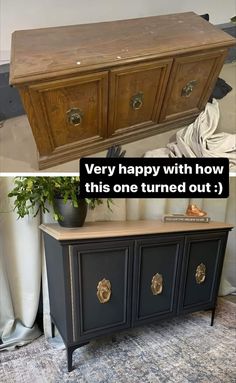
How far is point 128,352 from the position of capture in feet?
4.40

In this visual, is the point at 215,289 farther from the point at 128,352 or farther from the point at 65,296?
the point at 65,296

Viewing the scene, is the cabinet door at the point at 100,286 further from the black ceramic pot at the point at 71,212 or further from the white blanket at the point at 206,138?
the white blanket at the point at 206,138

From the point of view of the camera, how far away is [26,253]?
1.34 metres

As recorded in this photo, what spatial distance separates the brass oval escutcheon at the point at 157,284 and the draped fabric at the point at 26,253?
0.30m

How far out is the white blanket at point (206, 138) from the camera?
27.6 inches

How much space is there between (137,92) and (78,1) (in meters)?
0.20

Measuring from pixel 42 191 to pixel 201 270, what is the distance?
0.84 meters

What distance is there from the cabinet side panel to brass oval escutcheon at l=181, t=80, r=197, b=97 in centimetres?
69

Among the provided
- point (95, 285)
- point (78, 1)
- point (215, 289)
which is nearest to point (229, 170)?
point (78, 1)

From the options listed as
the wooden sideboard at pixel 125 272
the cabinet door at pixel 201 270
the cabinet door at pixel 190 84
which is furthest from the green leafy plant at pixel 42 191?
the cabinet door at pixel 201 270

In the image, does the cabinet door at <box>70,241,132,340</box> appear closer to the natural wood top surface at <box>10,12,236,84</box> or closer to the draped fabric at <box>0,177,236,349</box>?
the draped fabric at <box>0,177,236,349</box>

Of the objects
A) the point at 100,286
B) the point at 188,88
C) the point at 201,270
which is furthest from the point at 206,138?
the point at 201,270

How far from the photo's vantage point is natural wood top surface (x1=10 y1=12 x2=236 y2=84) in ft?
1.80

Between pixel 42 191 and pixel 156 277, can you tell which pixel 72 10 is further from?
pixel 156 277
